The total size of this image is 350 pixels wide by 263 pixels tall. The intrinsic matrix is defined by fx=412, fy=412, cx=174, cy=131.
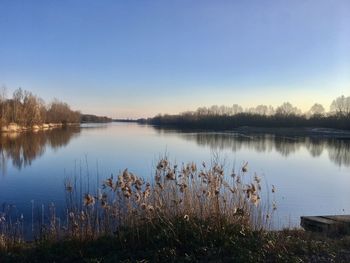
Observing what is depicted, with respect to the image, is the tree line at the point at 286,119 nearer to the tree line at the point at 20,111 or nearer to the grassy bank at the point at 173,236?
the tree line at the point at 20,111

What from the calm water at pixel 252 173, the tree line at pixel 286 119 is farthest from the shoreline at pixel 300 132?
the calm water at pixel 252 173

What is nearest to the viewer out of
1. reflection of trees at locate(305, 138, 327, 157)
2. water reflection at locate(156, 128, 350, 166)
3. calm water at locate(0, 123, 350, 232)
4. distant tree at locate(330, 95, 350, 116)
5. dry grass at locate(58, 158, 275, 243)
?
dry grass at locate(58, 158, 275, 243)

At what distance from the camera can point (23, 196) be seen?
48.5 ft

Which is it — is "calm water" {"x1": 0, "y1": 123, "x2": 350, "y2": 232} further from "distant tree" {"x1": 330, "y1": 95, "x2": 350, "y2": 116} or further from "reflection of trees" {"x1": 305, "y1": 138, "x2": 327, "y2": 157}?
"distant tree" {"x1": 330, "y1": 95, "x2": 350, "y2": 116}

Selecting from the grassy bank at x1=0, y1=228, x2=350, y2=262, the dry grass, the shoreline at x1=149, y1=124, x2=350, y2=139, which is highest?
the dry grass

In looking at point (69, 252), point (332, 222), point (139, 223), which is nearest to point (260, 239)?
point (139, 223)

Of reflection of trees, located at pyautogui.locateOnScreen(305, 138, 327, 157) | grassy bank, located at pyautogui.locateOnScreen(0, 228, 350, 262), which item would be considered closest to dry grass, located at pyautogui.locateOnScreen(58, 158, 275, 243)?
grassy bank, located at pyautogui.locateOnScreen(0, 228, 350, 262)

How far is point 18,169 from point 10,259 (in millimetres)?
18531

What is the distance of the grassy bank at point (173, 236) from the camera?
5.38 meters

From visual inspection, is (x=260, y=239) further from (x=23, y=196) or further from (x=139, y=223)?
(x=23, y=196)

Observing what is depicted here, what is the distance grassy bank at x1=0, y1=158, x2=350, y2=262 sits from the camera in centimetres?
538

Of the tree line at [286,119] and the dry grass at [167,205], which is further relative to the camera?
the tree line at [286,119]

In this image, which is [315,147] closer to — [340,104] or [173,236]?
[173,236]

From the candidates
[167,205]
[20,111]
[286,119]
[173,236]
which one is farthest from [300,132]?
[173,236]
